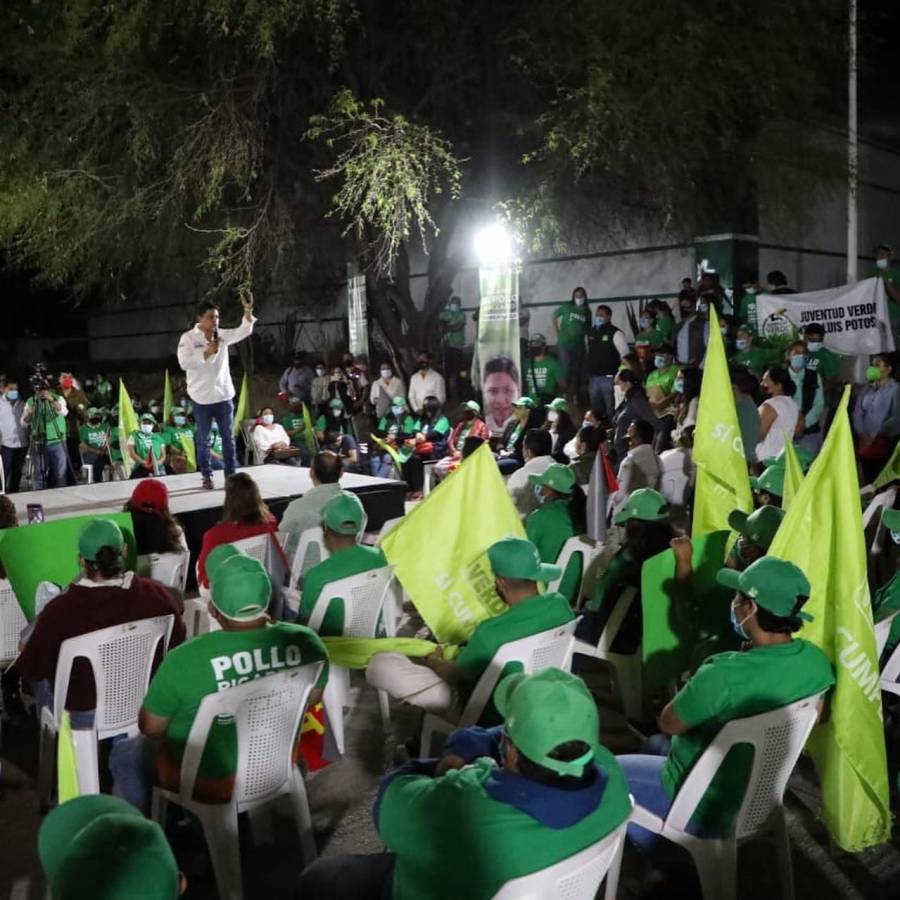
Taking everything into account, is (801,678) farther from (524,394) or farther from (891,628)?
(524,394)

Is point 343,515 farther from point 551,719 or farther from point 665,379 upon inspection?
point 665,379

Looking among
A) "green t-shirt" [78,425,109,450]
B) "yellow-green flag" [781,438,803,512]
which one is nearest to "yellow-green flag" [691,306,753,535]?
"yellow-green flag" [781,438,803,512]

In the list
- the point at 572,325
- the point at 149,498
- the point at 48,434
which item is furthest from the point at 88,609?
the point at 572,325

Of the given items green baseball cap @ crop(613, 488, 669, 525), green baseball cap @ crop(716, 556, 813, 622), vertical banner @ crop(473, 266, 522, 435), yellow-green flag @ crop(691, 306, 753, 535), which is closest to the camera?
green baseball cap @ crop(716, 556, 813, 622)

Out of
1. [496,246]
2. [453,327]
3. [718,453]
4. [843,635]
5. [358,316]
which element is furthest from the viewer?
[453,327]

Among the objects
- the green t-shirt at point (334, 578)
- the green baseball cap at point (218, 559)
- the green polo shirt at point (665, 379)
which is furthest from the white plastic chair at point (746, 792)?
the green polo shirt at point (665, 379)

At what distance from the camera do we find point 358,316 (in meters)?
17.5

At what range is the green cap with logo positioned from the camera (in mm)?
1696

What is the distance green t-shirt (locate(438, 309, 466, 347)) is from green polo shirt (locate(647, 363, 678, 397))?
24.4ft

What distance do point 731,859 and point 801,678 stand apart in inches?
25.9

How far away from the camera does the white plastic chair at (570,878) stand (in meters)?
2.36

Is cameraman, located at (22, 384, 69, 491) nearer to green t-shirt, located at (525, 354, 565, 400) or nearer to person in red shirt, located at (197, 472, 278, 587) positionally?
green t-shirt, located at (525, 354, 565, 400)

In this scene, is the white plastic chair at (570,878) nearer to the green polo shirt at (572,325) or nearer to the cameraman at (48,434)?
the cameraman at (48,434)

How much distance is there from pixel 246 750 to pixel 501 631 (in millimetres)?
1102
